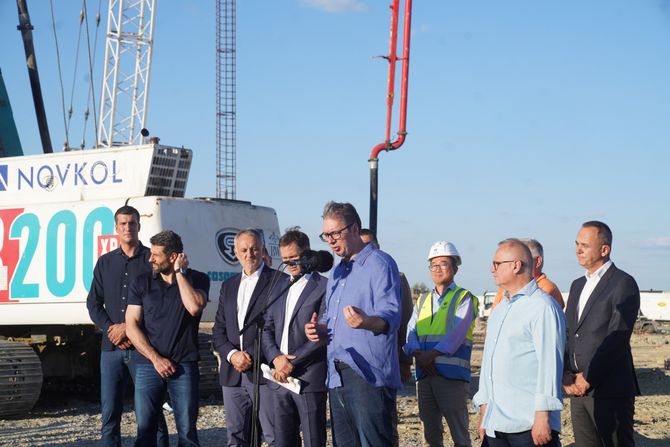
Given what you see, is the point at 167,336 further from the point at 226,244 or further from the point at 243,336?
the point at 226,244

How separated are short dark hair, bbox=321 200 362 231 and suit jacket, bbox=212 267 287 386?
1.08 m

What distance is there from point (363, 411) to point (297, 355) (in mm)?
856

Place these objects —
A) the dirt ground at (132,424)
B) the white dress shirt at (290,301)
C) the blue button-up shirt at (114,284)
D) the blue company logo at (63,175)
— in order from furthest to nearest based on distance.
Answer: the blue company logo at (63,175), the dirt ground at (132,424), the blue button-up shirt at (114,284), the white dress shirt at (290,301)

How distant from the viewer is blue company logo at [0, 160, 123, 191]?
1230 centimetres

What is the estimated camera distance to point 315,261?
6633 millimetres

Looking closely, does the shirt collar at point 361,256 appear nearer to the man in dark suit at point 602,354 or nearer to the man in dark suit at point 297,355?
the man in dark suit at point 297,355

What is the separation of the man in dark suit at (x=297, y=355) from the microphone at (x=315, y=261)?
89mm

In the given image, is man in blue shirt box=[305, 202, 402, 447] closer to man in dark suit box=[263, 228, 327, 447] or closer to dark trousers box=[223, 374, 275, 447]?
man in dark suit box=[263, 228, 327, 447]

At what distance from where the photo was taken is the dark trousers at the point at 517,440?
545 cm

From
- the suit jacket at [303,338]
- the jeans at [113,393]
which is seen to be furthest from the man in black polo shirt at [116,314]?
the suit jacket at [303,338]

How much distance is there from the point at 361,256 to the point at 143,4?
47.6 m

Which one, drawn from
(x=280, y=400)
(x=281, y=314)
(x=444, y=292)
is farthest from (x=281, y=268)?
(x=444, y=292)

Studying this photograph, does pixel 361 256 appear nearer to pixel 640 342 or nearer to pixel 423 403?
pixel 423 403

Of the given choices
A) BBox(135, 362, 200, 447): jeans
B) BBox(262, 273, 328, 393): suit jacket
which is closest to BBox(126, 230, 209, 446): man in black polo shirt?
BBox(135, 362, 200, 447): jeans
